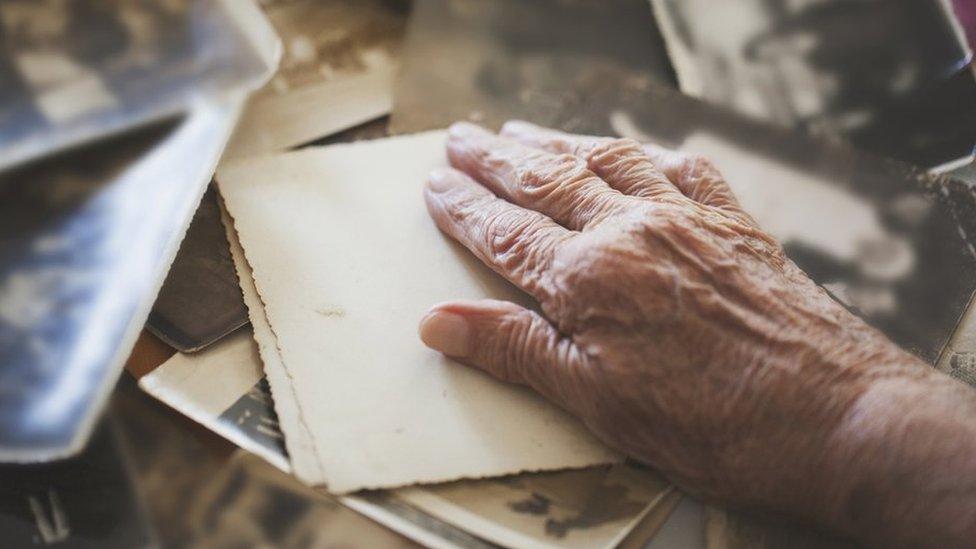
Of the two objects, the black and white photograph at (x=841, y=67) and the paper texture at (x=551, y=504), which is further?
the black and white photograph at (x=841, y=67)

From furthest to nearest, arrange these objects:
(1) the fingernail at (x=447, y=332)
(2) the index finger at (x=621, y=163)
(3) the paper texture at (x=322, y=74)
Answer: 1. (3) the paper texture at (x=322, y=74)
2. (2) the index finger at (x=621, y=163)
3. (1) the fingernail at (x=447, y=332)

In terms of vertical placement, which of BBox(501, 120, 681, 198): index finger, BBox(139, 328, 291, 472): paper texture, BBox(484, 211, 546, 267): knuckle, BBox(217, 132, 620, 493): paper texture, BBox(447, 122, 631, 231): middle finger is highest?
BBox(501, 120, 681, 198): index finger

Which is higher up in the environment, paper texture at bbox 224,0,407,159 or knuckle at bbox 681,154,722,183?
knuckle at bbox 681,154,722,183

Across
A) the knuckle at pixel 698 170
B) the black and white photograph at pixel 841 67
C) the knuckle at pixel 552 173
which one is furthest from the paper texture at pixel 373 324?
the black and white photograph at pixel 841 67

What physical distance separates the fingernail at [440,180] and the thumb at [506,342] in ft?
0.80

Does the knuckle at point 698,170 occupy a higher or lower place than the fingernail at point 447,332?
higher

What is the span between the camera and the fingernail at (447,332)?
97cm

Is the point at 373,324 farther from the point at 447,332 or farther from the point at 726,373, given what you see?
the point at 726,373

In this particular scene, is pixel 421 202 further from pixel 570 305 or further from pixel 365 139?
pixel 570 305

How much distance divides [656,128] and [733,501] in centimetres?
67

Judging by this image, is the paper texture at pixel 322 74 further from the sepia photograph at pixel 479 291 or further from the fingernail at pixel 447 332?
the fingernail at pixel 447 332

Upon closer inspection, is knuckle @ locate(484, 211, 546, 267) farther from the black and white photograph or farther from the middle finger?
the black and white photograph

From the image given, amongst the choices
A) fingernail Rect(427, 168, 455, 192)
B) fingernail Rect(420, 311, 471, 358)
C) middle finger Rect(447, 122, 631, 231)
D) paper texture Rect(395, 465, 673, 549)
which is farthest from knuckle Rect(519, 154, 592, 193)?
paper texture Rect(395, 465, 673, 549)

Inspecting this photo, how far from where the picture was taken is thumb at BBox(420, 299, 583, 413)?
3.05ft
